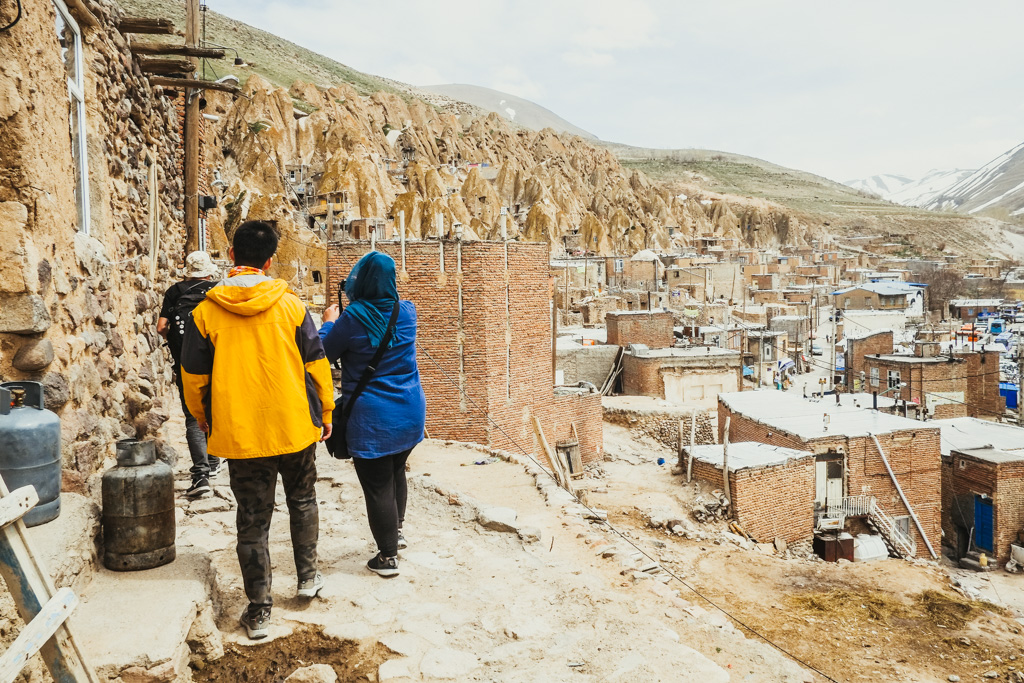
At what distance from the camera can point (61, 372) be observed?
4.24m

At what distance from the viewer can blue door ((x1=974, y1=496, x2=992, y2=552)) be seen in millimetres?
18650

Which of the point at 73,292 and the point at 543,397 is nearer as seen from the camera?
the point at 73,292

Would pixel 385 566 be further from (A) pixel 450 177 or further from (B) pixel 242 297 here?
(A) pixel 450 177

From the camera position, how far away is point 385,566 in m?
4.18

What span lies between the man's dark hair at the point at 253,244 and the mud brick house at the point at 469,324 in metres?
10.6

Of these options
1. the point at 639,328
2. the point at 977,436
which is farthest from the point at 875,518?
the point at 639,328

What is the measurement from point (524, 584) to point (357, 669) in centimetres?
140

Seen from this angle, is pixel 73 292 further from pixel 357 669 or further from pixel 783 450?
pixel 783 450

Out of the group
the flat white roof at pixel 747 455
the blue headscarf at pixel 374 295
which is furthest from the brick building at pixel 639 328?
the blue headscarf at pixel 374 295

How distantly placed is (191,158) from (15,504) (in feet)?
32.5

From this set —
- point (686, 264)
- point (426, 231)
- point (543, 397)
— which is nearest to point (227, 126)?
point (426, 231)

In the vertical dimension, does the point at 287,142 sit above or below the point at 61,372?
above

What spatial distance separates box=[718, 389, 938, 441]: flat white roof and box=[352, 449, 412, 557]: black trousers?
15210mm

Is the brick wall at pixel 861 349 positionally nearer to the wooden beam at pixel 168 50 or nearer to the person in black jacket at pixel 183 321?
the wooden beam at pixel 168 50
